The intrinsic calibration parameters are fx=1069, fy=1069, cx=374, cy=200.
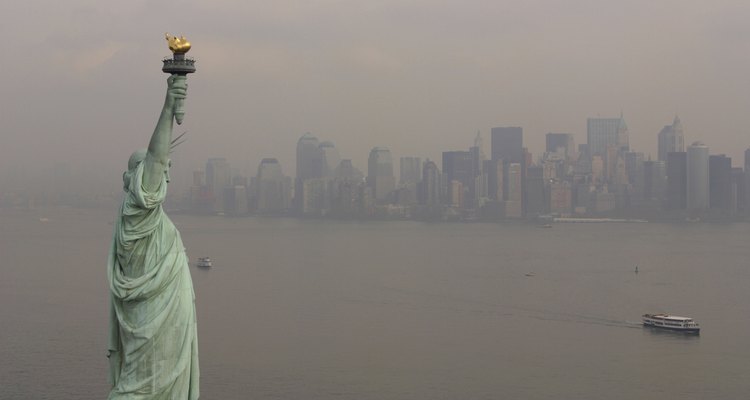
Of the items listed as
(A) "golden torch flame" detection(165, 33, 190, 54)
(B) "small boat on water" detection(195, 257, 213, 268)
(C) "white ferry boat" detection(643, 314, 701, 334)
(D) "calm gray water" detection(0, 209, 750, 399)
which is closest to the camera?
(A) "golden torch flame" detection(165, 33, 190, 54)

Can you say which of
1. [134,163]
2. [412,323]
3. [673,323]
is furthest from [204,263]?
[134,163]

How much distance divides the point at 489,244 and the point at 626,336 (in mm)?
21304

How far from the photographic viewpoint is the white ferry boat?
16.5 metres

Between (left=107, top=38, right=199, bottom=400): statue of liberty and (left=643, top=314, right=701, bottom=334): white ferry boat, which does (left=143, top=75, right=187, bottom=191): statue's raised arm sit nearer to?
(left=107, top=38, right=199, bottom=400): statue of liberty

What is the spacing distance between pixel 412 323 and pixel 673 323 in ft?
13.3

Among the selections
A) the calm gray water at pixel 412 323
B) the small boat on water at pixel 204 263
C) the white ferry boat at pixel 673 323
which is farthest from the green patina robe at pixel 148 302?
the small boat on water at pixel 204 263

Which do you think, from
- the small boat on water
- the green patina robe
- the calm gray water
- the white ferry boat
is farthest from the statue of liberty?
the small boat on water

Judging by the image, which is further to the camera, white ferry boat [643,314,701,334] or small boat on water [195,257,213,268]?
small boat on water [195,257,213,268]

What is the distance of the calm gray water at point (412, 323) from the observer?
39.2 feet

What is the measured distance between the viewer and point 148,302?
2.57m

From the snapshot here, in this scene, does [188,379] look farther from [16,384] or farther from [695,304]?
[695,304]

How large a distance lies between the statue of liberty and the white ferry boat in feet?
48.9

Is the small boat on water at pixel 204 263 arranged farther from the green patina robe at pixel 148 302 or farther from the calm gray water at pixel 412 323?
the green patina robe at pixel 148 302

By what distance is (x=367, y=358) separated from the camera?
1336 centimetres
